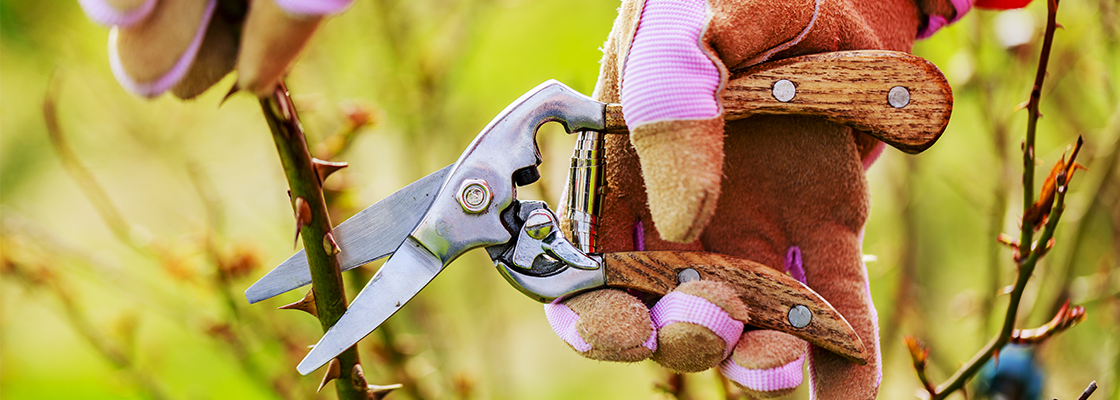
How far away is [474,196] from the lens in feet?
1.25

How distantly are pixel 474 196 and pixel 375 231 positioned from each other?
7cm

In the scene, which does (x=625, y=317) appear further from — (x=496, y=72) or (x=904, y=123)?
(x=496, y=72)

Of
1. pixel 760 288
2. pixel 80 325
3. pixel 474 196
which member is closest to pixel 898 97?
pixel 760 288

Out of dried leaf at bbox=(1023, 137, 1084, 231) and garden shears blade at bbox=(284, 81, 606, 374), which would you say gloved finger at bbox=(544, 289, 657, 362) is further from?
dried leaf at bbox=(1023, 137, 1084, 231)

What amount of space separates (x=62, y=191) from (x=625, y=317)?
7.61ft

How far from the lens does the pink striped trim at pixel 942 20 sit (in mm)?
407

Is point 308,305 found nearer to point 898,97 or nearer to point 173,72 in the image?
point 173,72

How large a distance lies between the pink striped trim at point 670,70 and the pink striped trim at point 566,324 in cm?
12

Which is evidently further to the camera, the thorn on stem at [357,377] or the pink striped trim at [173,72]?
the thorn on stem at [357,377]

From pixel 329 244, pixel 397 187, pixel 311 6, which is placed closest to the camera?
pixel 311 6

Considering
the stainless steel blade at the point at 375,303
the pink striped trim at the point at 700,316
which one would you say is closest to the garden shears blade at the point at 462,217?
the stainless steel blade at the point at 375,303

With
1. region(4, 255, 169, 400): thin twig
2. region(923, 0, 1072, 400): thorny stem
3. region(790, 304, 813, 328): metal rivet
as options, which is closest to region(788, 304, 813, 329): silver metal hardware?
region(790, 304, 813, 328): metal rivet

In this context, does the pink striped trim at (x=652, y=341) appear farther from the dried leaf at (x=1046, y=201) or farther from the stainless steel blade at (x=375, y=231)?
the dried leaf at (x=1046, y=201)

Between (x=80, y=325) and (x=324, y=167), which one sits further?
(x=80, y=325)
